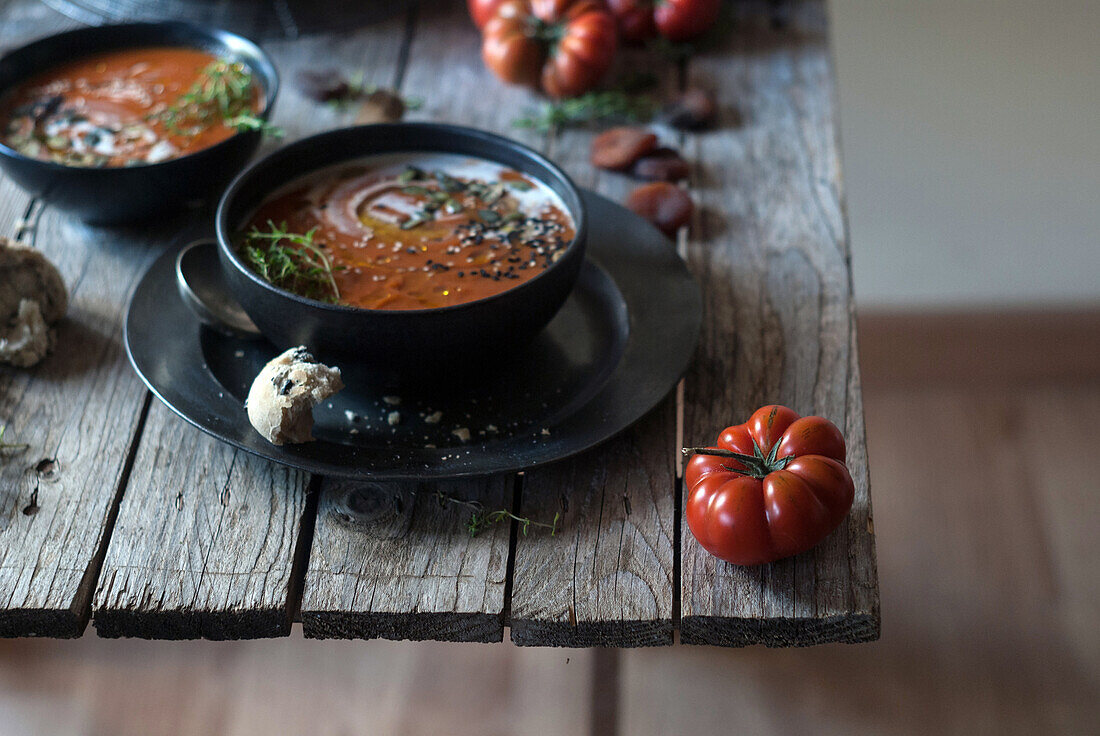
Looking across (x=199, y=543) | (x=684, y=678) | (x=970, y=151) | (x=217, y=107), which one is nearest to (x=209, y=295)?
(x=199, y=543)

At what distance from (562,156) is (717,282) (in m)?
0.42

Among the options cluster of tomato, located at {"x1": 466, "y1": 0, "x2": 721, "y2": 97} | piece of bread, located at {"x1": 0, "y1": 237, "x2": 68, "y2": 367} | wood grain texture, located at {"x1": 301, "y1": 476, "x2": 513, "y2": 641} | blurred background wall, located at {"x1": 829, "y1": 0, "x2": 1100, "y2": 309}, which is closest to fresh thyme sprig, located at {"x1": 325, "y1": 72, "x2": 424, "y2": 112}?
cluster of tomato, located at {"x1": 466, "y1": 0, "x2": 721, "y2": 97}

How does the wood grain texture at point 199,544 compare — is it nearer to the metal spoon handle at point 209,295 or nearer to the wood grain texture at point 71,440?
the wood grain texture at point 71,440

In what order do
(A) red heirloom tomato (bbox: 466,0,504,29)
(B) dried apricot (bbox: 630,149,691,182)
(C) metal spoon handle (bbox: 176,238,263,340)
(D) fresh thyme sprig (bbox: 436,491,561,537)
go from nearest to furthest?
(D) fresh thyme sprig (bbox: 436,491,561,537) < (C) metal spoon handle (bbox: 176,238,263,340) < (B) dried apricot (bbox: 630,149,691,182) < (A) red heirloom tomato (bbox: 466,0,504,29)

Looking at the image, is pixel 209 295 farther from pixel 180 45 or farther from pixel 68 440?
pixel 180 45

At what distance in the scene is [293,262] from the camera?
1386mm

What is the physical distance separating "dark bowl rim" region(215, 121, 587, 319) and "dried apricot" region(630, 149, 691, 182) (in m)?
0.35

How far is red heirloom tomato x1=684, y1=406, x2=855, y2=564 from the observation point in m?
1.17

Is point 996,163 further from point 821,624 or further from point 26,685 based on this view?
point 26,685

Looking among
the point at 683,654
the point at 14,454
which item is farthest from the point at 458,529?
the point at 683,654

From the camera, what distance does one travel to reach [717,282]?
65.5 inches

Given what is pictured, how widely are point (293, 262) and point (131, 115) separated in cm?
58

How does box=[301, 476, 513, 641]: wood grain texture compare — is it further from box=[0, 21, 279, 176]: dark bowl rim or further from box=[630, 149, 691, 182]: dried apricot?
box=[630, 149, 691, 182]: dried apricot

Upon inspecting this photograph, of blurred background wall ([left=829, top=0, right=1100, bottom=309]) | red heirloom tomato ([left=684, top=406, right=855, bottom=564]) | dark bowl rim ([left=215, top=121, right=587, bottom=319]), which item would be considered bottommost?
blurred background wall ([left=829, top=0, right=1100, bottom=309])
